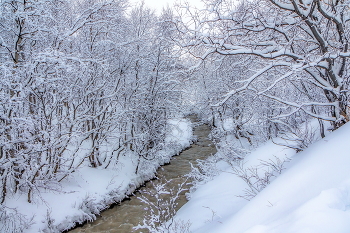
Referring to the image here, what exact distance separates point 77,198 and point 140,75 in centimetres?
707

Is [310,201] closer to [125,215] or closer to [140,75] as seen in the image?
[125,215]

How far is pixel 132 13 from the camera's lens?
13.0m

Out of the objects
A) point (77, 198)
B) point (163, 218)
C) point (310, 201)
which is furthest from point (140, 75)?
point (310, 201)

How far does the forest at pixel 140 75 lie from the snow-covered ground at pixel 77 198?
11 cm

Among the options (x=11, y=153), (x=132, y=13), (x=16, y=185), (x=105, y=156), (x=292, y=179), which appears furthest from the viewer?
(x=132, y=13)

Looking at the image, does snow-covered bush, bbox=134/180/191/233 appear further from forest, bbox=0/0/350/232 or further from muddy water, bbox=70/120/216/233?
forest, bbox=0/0/350/232

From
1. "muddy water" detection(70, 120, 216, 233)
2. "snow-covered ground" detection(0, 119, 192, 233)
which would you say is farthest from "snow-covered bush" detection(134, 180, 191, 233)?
"snow-covered ground" detection(0, 119, 192, 233)

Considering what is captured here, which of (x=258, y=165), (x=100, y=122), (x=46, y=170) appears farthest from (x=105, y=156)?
(x=258, y=165)

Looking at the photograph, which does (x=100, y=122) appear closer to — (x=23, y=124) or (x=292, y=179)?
(x=23, y=124)

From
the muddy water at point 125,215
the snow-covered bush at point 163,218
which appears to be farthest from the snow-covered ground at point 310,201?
the muddy water at point 125,215

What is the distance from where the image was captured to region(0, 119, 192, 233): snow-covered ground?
6.48m

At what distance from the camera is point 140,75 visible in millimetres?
12609

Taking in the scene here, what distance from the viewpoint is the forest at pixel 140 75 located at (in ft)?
14.1

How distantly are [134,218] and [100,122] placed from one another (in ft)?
14.0
